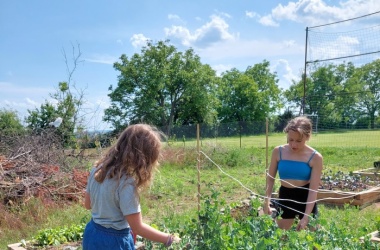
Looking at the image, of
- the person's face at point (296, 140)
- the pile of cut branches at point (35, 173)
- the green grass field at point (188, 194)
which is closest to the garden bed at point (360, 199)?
the green grass field at point (188, 194)

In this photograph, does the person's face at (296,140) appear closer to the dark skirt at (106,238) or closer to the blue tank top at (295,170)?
the blue tank top at (295,170)

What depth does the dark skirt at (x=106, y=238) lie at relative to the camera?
2047 millimetres

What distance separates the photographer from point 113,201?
198 cm

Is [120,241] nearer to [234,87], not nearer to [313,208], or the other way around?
[313,208]

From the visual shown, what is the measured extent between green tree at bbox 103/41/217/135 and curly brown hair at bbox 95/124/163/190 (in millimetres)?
37447

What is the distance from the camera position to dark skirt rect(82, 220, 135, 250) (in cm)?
205

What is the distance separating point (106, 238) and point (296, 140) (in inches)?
67.1

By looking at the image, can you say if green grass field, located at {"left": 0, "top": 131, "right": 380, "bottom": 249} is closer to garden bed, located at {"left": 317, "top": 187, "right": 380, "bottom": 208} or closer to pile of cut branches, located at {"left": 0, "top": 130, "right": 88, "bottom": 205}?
garden bed, located at {"left": 317, "top": 187, "right": 380, "bottom": 208}

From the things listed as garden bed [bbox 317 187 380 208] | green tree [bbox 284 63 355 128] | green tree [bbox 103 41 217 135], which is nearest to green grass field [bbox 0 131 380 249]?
garden bed [bbox 317 187 380 208]

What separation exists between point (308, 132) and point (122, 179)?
5.65 ft

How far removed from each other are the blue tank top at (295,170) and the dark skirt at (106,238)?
1.56 metres

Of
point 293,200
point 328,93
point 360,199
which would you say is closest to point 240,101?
point 328,93

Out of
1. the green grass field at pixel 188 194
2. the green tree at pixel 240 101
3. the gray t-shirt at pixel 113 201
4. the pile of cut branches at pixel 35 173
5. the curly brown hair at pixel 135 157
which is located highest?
the green tree at pixel 240 101

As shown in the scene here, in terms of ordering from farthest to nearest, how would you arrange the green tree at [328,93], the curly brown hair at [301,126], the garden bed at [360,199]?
1. the green tree at [328,93]
2. the garden bed at [360,199]
3. the curly brown hair at [301,126]
